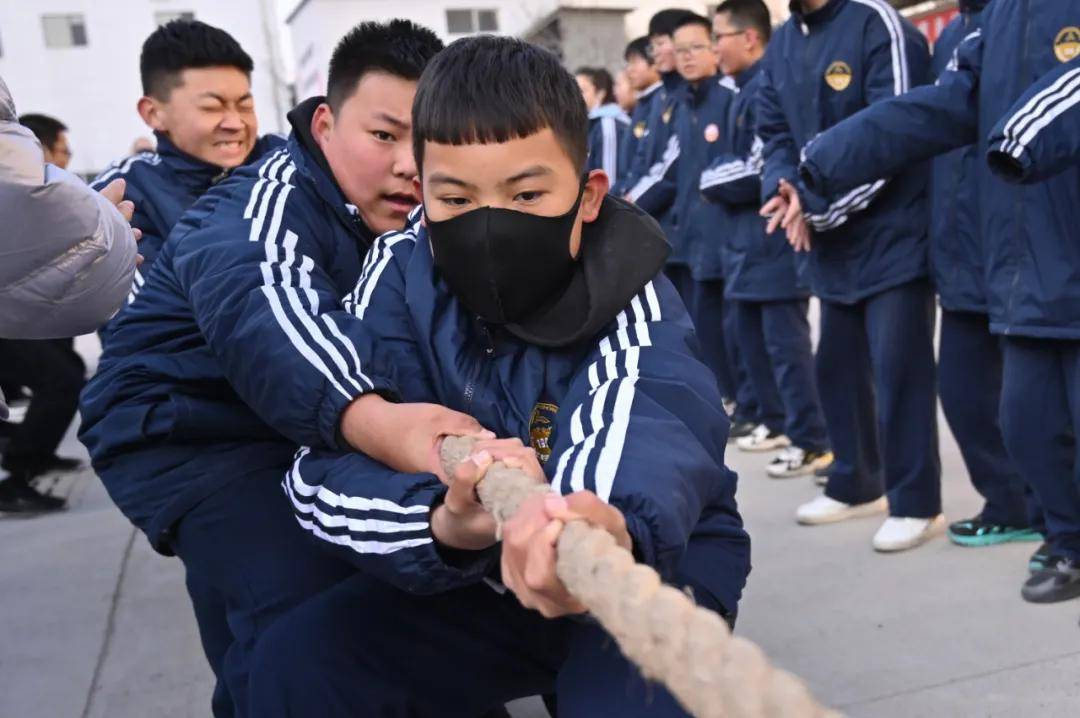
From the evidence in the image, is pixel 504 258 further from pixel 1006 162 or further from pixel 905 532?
pixel 905 532

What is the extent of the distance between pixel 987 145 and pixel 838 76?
27.9 inches

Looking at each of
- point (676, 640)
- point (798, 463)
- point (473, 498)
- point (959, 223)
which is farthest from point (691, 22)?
point (676, 640)

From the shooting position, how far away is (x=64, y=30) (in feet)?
91.2

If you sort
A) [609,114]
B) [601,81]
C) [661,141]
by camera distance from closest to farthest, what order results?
1. [661,141]
2. [609,114]
3. [601,81]

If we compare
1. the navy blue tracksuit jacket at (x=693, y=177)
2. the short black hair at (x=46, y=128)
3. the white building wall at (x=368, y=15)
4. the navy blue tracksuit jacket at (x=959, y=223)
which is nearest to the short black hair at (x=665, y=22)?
the navy blue tracksuit jacket at (x=693, y=177)

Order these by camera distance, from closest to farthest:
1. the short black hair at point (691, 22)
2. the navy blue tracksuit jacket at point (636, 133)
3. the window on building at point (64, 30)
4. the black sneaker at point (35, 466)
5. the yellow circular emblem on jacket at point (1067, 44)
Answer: the yellow circular emblem on jacket at point (1067, 44)
the black sneaker at point (35, 466)
the short black hair at point (691, 22)
the navy blue tracksuit jacket at point (636, 133)
the window on building at point (64, 30)

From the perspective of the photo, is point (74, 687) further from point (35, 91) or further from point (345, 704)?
point (35, 91)

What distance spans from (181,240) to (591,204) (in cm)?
90

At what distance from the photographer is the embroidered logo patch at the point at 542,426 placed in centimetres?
169

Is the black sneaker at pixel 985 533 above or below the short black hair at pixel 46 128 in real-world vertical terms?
below

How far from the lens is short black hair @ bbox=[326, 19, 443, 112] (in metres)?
2.14

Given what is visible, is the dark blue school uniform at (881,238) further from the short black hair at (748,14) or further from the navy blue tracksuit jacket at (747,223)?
the short black hair at (748,14)

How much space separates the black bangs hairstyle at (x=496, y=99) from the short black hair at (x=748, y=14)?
10.9 ft

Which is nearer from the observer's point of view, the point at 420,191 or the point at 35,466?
the point at 420,191
